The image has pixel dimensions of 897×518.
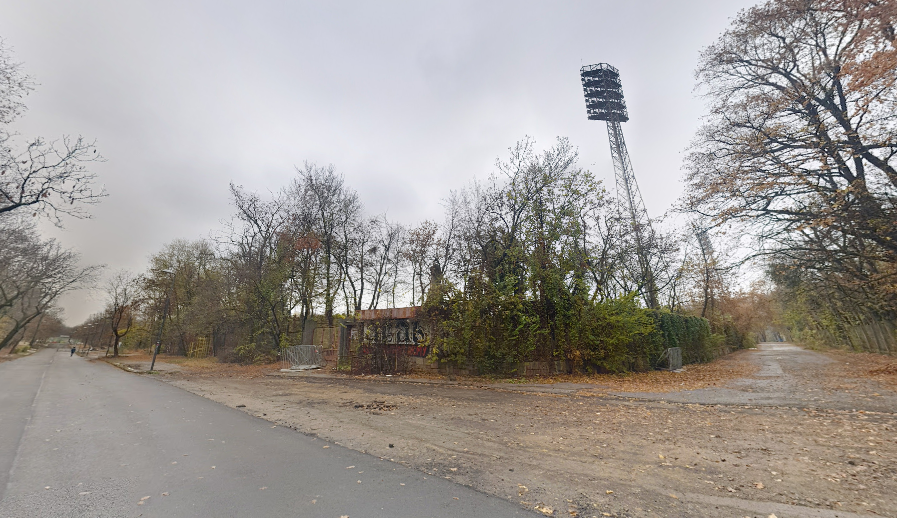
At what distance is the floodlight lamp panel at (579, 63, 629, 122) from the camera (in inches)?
1222

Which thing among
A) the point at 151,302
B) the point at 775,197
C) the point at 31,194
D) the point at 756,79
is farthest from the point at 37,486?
the point at 151,302

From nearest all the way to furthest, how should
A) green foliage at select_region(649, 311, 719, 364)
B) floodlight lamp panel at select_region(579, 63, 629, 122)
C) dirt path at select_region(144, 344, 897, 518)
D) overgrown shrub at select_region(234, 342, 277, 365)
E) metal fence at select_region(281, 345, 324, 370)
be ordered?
1. dirt path at select_region(144, 344, 897, 518)
2. green foliage at select_region(649, 311, 719, 364)
3. metal fence at select_region(281, 345, 324, 370)
4. overgrown shrub at select_region(234, 342, 277, 365)
5. floodlight lamp panel at select_region(579, 63, 629, 122)

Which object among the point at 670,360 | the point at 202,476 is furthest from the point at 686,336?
the point at 202,476

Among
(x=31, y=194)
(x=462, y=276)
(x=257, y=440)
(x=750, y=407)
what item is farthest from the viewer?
(x=462, y=276)

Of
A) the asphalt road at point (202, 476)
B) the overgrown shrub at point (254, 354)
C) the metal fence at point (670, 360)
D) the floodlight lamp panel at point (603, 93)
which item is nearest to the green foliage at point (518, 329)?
the metal fence at point (670, 360)

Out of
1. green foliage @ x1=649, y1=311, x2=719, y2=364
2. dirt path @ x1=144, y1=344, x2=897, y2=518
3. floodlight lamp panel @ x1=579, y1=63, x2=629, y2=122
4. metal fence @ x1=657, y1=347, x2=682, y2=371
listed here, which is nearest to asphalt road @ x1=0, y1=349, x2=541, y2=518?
dirt path @ x1=144, y1=344, x2=897, y2=518

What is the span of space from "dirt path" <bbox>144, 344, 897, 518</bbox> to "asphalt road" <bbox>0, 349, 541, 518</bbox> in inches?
21.4

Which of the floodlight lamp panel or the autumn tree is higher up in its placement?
the floodlight lamp panel

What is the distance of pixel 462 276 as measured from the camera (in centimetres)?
1716

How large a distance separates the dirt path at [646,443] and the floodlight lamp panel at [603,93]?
25.5 metres

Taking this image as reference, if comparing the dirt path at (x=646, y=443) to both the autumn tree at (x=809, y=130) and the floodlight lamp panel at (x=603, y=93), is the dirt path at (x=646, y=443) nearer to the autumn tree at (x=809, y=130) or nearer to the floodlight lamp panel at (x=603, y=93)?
the autumn tree at (x=809, y=130)

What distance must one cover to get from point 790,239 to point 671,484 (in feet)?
49.7

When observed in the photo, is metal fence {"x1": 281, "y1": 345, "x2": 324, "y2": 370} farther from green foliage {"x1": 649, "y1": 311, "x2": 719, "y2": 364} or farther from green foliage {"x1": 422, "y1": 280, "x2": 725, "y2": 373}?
green foliage {"x1": 649, "y1": 311, "x2": 719, "y2": 364}

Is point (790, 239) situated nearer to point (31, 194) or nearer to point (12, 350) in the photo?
point (31, 194)
